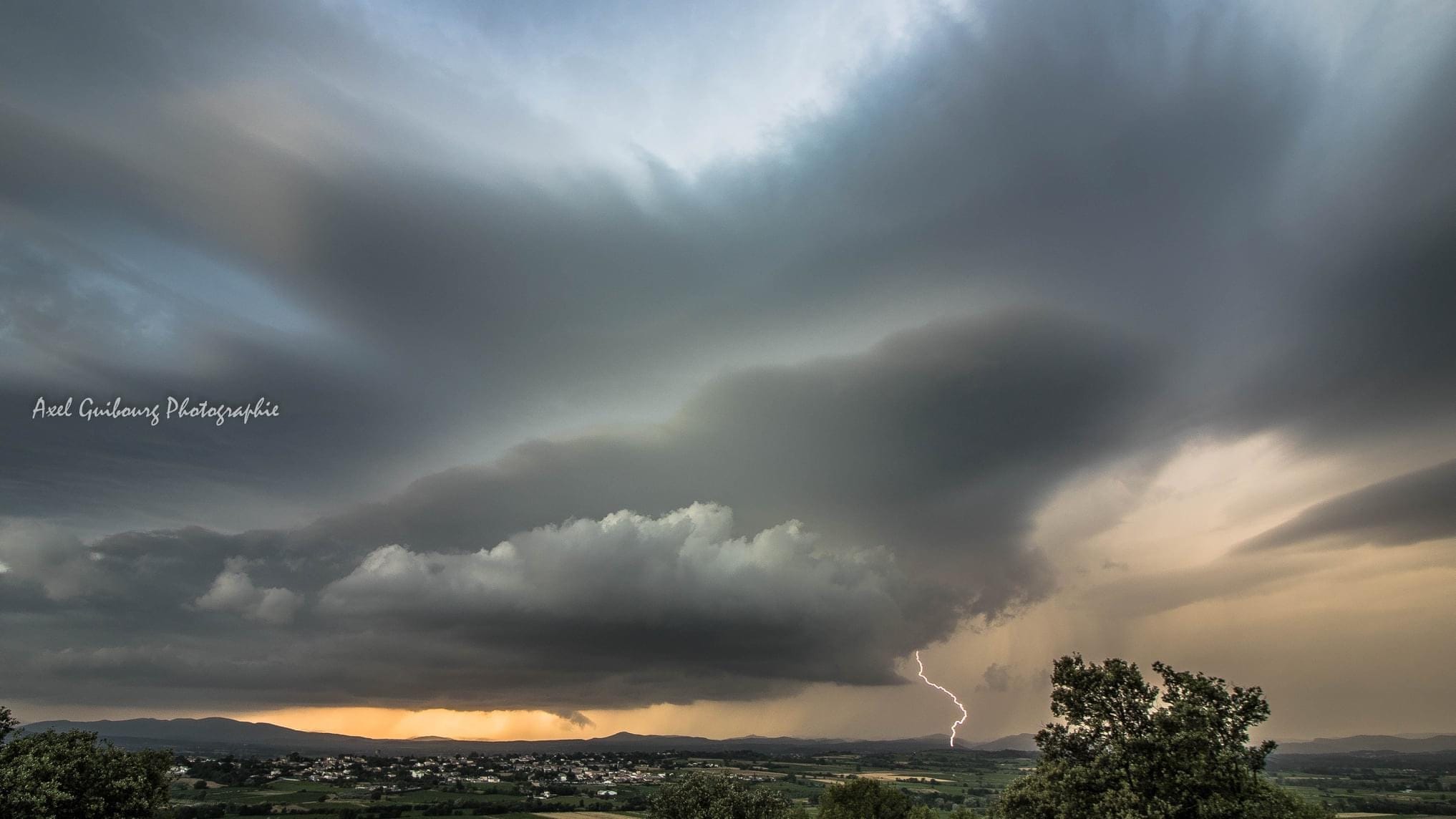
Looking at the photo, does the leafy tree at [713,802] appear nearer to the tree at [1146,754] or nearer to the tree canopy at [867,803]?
the tree canopy at [867,803]

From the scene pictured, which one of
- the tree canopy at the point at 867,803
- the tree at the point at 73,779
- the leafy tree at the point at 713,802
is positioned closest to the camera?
the tree at the point at 73,779

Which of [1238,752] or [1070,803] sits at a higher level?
[1238,752]

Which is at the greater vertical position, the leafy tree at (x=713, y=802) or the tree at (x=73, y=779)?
the tree at (x=73, y=779)

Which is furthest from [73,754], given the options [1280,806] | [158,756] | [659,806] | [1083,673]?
[1280,806]

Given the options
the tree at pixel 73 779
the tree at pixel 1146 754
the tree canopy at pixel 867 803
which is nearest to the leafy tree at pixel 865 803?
the tree canopy at pixel 867 803

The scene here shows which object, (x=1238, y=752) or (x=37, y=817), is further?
(x=37, y=817)

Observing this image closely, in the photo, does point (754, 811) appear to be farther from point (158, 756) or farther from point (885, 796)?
point (158, 756)

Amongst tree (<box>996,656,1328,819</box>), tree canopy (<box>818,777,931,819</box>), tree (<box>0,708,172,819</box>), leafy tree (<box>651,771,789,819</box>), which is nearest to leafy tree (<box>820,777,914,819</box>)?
tree canopy (<box>818,777,931,819</box>)

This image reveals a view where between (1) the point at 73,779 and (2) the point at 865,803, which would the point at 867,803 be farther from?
(1) the point at 73,779
